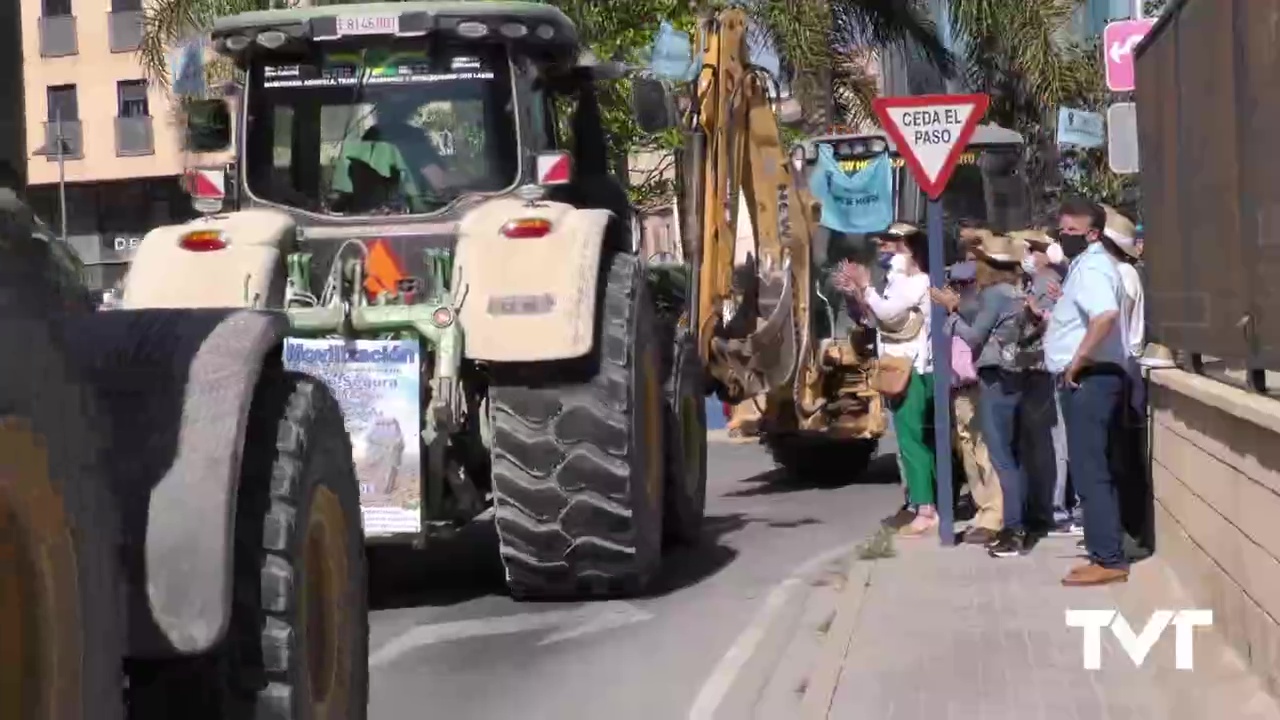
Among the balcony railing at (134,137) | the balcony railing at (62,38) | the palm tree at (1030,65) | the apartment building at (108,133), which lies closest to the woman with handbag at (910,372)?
the palm tree at (1030,65)

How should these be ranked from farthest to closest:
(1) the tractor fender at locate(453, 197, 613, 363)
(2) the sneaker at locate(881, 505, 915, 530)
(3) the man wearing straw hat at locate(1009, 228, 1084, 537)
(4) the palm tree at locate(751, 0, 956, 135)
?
(4) the palm tree at locate(751, 0, 956, 135)
(2) the sneaker at locate(881, 505, 915, 530)
(3) the man wearing straw hat at locate(1009, 228, 1084, 537)
(1) the tractor fender at locate(453, 197, 613, 363)

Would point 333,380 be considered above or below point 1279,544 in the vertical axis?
above

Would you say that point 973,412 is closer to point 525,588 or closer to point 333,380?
point 525,588

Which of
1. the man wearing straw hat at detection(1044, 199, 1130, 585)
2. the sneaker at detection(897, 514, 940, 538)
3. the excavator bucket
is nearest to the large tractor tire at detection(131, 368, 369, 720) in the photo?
the man wearing straw hat at detection(1044, 199, 1130, 585)

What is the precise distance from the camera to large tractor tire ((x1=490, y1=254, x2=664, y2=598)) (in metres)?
8.73

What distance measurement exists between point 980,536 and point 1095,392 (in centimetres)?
185

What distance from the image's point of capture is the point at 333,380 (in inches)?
338

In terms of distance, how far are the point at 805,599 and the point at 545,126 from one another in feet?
8.90

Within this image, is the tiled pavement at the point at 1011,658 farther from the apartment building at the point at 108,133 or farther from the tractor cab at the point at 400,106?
the apartment building at the point at 108,133

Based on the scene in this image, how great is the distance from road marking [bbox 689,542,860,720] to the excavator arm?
197cm

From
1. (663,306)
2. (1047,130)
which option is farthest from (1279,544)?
(1047,130)

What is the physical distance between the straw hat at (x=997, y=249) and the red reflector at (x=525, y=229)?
11.6ft

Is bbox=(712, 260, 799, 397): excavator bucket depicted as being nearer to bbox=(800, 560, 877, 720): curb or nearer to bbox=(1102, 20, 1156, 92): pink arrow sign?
bbox=(1102, 20, 1156, 92): pink arrow sign

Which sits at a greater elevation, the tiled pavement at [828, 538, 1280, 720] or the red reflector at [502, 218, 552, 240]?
the red reflector at [502, 218, 552, 240]
